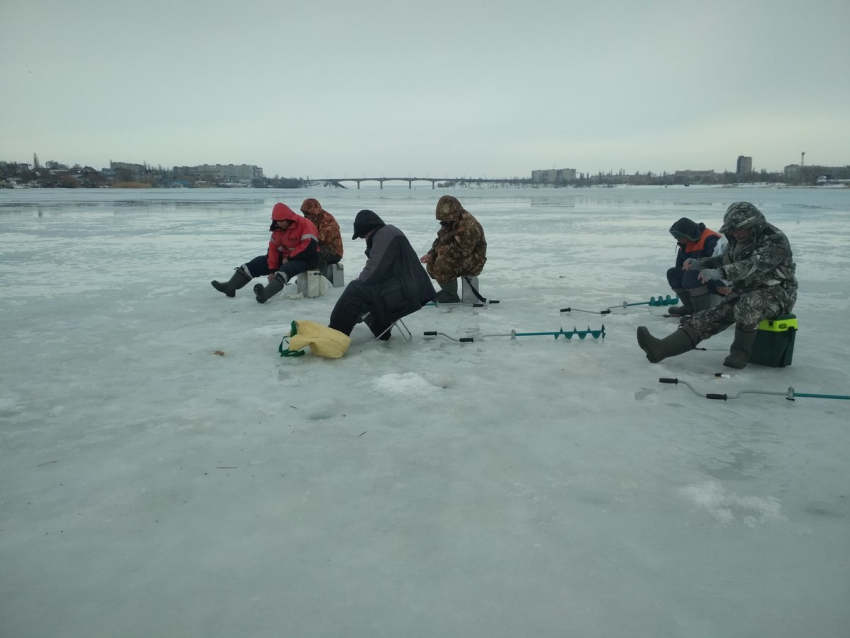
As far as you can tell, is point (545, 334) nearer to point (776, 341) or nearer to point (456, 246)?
point (776, 341)

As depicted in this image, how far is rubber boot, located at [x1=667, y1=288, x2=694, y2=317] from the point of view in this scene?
6195mm

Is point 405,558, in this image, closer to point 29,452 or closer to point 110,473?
point 110,473

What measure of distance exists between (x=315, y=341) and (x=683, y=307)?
413 centimetres

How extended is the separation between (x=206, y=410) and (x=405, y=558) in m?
2.03

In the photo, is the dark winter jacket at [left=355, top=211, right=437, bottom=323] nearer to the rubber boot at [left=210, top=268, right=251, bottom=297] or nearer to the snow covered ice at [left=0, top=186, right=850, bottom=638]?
the snow covered ice at [left=0, top=186, right=850, bottom=638]

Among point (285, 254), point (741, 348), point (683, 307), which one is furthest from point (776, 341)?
point (285, 254)

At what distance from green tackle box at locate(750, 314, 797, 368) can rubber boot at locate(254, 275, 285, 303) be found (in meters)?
5.28

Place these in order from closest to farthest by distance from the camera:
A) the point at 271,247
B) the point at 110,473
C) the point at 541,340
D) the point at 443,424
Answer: the point at 110,473
the point at 443,424
the point at 541,340
the point at 271,247

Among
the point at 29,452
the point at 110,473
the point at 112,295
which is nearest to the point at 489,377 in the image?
the point at 110,473

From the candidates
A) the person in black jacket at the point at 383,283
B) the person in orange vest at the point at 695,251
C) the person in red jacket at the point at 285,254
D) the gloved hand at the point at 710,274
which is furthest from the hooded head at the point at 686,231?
the person in red jacket at the point at 285,254

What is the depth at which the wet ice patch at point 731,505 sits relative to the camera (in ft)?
8.27

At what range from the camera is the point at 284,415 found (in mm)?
3652

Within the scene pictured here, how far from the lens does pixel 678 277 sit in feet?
21.0

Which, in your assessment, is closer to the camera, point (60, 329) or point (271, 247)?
point (60, 329)
